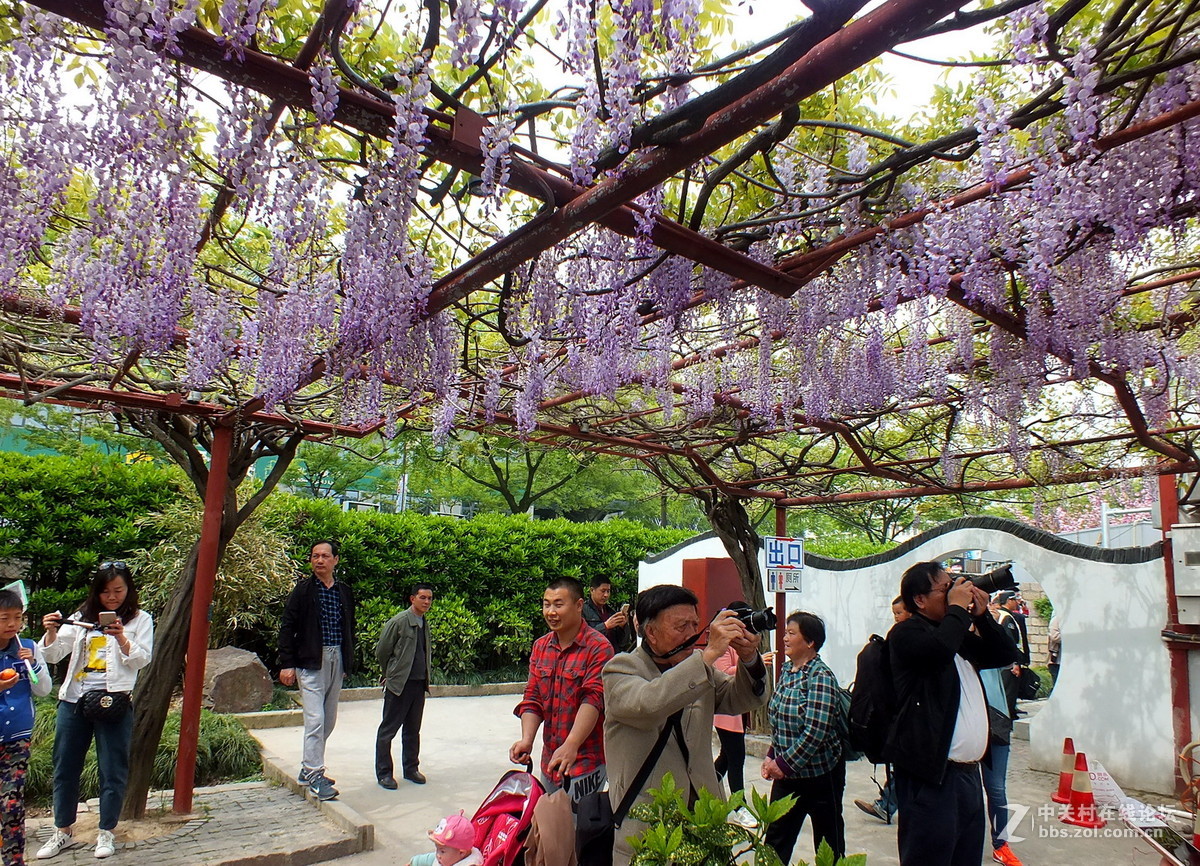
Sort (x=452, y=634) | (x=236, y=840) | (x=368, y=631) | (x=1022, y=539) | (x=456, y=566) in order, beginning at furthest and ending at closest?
(x=456, y=566) → (x=452, y=634) → (x=368, y=631) → (x=1022, y=539) → (x=236, y=840)

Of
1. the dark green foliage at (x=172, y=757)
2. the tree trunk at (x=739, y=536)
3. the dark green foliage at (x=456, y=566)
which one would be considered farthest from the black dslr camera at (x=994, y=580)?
the dark green foliage at (x=456, y=566)

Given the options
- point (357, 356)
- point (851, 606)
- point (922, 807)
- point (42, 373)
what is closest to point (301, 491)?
→ point (851, 606)

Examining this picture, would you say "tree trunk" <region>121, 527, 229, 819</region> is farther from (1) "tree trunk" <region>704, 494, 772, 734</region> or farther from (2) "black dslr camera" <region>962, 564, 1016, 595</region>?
(1) "tree trunk" <region>704, 494, 772, 734</region>

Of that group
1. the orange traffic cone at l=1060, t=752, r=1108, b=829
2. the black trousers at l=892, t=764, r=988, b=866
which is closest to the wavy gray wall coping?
the orange traffic cone at l=1060, t=752, r=1108, b=829

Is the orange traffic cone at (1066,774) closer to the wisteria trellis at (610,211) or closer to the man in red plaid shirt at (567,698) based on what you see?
the wisteria trellis at (610,211)

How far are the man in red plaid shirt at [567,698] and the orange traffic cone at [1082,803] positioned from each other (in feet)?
11.6

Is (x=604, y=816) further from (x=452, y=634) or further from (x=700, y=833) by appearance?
(x=452, y=634)

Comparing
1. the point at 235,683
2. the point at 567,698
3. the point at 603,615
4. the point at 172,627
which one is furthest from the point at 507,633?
the point at 567,698

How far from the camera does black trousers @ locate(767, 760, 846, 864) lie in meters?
2.95

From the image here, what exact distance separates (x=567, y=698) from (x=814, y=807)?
110 cm

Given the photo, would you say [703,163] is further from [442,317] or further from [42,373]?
[42,373]

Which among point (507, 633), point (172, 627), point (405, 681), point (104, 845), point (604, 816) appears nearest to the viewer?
point (604, 816)

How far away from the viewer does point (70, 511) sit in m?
7.44

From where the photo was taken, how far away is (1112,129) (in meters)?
2.27
